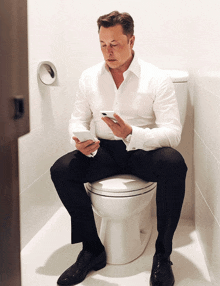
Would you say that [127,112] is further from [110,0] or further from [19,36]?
[19,36]

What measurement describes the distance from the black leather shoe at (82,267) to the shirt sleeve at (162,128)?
45 centimetres

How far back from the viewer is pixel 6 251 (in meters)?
0.40

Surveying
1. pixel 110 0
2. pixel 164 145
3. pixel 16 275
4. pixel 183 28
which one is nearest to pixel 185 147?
pixel 164 145

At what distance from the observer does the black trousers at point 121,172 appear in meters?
1.33

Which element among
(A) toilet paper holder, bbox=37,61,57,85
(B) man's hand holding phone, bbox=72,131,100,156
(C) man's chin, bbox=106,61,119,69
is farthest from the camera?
(A) toilet paper holder, bbox=37,61,57,85

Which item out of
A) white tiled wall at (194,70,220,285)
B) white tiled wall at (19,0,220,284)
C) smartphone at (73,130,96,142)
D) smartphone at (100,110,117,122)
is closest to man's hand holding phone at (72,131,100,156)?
smartphone at (73,130,96,142)

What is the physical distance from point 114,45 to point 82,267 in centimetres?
→ 87

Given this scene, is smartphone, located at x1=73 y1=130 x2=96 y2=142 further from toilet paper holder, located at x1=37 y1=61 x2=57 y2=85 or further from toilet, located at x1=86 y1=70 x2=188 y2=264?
toilet paper holder, located at x1=37 y1=61 x2=57 y2=85

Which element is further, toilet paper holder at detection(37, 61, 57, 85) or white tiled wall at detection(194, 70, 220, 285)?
toilet paper holder at detection(37, 61, 57, 85)

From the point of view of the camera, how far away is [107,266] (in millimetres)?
1491

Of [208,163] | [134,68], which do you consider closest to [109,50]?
[134,68]

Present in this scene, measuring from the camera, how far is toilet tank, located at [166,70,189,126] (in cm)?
171

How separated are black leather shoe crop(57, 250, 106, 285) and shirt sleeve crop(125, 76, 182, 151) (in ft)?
1.48

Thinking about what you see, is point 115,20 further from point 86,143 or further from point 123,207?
point 123,207
